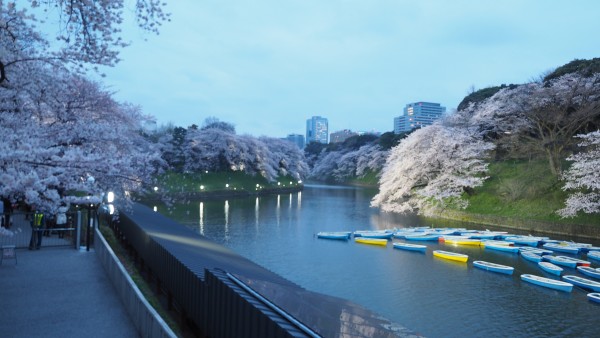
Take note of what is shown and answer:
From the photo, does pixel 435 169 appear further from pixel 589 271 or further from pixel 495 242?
pixel 589 271

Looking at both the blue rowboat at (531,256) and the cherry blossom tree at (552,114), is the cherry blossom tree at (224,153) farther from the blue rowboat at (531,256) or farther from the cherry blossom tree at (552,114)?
the blue rowboat at (531,256)

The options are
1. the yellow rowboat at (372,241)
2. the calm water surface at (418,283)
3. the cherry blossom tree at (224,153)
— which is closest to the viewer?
the calm water surface at (418,283)

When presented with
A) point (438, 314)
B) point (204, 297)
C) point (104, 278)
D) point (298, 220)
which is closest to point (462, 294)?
point (438, 314)

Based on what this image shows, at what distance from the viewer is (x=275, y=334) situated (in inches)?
235

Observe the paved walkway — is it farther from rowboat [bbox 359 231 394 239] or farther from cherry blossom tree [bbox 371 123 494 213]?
cherry blossom tree [bbox 371 123 494 213]

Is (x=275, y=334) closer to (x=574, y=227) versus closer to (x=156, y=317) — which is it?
(x=156, y=317)

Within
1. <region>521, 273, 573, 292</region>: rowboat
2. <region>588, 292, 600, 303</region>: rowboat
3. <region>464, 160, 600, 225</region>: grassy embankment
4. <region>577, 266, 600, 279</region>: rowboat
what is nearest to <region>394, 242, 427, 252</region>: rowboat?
<region>521, 273, 573, 292</region>: rowboat

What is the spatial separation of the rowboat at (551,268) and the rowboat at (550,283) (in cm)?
209

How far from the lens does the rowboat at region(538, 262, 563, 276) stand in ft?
68.1

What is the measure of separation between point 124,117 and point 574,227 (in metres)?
31.5

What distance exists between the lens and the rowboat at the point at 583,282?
18.1 meters

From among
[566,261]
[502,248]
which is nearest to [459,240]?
[502,248]

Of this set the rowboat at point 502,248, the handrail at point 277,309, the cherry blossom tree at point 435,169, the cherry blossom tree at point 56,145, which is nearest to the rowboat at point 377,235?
the rowboat at point 502,248

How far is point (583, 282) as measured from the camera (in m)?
18.7
